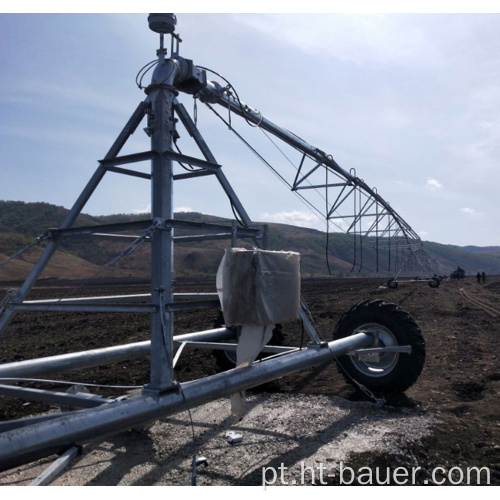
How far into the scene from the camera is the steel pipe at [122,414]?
2773 mm

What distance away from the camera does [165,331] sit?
3.67 meters

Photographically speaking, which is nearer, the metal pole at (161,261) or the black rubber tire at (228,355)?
the metal pole at (161,261)

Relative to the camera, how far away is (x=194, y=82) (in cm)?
505

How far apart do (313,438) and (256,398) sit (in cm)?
132

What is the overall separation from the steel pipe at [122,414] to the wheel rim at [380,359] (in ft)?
5.13

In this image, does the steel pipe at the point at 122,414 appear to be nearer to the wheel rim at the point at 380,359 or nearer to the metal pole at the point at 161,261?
the metal pole at the point at 161,261

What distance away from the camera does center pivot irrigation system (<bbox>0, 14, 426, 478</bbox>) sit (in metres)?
3.22

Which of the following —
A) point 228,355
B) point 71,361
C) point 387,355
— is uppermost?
point 71,361

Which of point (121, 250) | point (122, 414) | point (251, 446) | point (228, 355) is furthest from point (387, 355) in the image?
point (121, 250)

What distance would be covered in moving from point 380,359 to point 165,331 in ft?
11.1

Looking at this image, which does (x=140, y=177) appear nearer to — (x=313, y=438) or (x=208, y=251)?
(x=313, y=438)

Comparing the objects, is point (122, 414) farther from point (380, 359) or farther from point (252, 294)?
point (380, 359)

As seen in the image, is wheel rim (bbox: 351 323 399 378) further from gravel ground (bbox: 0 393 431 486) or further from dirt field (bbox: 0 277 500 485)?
gravel ground (bbox: 0 393 431 486)

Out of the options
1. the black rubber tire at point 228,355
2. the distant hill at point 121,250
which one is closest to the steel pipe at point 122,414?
the black rubber tire at point 228,355
